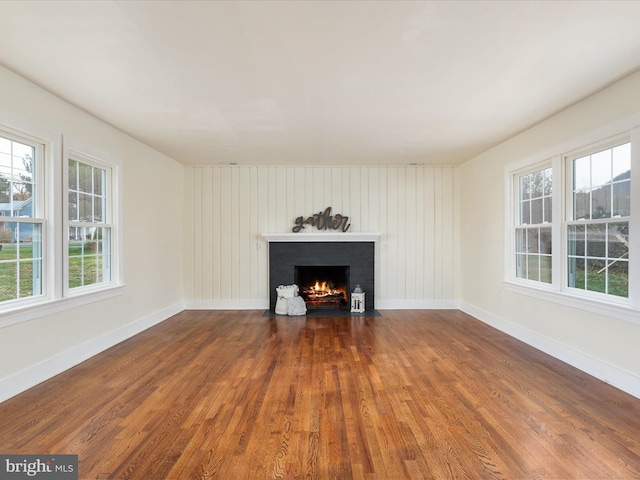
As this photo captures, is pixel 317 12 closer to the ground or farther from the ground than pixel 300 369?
farther from the ground

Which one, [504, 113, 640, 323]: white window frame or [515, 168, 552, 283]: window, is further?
[515, 168, 552, 283]: window

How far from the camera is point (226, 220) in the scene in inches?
242

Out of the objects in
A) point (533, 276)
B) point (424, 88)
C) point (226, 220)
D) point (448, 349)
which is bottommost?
point (448, 349)

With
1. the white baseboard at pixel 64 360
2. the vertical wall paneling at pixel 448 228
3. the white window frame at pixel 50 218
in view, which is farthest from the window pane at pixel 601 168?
the white baseboard at pixel 64 360

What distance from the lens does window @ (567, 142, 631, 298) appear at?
2982mm

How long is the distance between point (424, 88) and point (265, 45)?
1468mm

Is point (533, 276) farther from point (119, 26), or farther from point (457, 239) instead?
point (119, 26)

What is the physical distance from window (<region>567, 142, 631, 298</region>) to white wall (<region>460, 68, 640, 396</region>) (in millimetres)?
251

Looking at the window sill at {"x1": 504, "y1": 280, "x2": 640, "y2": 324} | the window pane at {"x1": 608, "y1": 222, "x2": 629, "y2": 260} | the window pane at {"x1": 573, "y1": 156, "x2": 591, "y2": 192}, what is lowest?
the window sill at {"x1": 504, "y1": 280, "x2": 640, "y2": 324}

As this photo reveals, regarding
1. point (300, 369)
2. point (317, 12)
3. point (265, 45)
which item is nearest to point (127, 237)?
point (300, 369)

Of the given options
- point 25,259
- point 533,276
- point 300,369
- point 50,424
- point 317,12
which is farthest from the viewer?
point 533,276

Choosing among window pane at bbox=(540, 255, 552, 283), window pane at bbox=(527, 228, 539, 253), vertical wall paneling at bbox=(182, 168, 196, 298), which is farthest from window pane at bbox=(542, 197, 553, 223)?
Result: vertical wall paneling at bbox=(182, 168, 196, 298)

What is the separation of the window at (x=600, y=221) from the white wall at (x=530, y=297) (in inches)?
9.9

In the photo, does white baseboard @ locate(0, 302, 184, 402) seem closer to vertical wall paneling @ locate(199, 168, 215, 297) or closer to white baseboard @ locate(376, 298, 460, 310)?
vertical wall paneling @ locate(199, 168, 215, 297)
